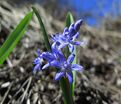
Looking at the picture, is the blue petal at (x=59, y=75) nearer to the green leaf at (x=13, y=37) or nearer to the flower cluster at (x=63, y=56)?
the flower cluster at (x=63, y=56)

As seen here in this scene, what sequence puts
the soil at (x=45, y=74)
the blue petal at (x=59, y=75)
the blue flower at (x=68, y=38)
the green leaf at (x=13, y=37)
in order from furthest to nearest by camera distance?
the soil at (x=45, y=74)
the green leaf at (x=13, y=37)
the blue flower at (x=68, y=38)
the blue petal at (x=59, y=75)

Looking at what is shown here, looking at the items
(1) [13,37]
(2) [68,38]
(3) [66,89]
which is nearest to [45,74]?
(1) [13,37]

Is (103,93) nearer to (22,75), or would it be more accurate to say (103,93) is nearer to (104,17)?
(22,75)

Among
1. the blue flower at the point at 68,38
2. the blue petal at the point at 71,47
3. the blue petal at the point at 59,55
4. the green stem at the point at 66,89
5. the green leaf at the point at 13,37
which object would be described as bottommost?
the green stem at the point at 66,89

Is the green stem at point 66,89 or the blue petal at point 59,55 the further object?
the green stem at point 66,89

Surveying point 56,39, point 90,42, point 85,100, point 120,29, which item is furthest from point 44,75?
point 120,29

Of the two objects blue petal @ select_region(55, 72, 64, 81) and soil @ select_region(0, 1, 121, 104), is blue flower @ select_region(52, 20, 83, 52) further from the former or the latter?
soil @ select_region(0, 1, 121, 104)

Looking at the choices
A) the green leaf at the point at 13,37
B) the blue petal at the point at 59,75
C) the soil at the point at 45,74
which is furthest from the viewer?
the soil at the point at 45,74

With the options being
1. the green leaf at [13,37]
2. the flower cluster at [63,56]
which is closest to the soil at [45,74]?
the green leaf at [13,37]

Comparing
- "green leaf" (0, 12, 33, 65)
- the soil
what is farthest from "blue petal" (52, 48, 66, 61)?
the soil
